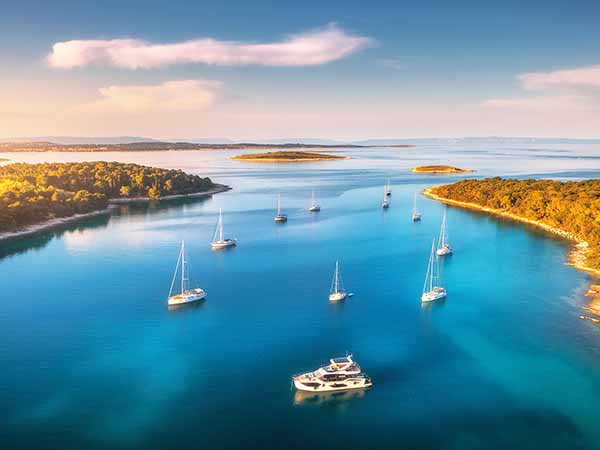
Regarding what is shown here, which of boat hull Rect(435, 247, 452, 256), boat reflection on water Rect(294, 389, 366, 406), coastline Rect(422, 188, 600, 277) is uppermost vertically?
coastline Rect(422, 188, 600, 277)

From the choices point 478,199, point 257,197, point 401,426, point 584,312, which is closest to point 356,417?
point 401,426

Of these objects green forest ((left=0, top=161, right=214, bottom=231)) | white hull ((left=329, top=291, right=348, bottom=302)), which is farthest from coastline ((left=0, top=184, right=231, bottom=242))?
white hull ((left=329, top=291, right=348, bottom=302))

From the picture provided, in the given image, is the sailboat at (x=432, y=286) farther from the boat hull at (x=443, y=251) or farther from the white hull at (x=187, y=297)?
the white hull at (x=187, y=297)

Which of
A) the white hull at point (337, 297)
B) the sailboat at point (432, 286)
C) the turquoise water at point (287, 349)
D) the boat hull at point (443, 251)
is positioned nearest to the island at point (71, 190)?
the turquoise water at point (287, 349)

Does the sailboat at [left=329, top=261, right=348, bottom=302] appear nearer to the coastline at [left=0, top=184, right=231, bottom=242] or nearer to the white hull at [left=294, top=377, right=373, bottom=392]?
the white hull at [left=294, top=377, right=373, bottom=392]

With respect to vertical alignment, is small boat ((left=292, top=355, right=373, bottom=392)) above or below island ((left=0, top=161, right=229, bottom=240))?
below

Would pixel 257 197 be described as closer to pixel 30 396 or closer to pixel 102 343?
pixel 102 343
